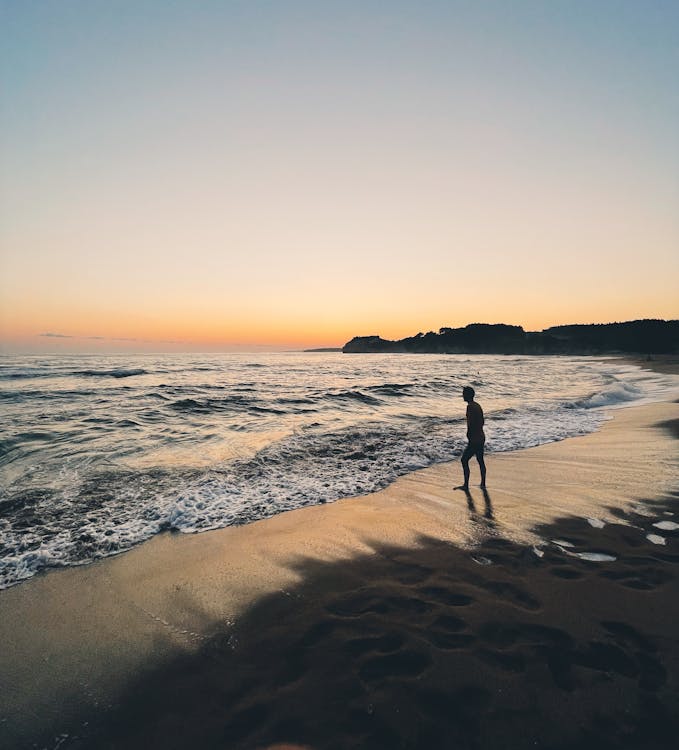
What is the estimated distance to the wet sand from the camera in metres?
2.93

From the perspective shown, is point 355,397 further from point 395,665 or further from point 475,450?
point 395,665

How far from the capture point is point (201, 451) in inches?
473

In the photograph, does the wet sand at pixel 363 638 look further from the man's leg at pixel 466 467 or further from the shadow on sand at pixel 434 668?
the man's leg at pixel 466 467

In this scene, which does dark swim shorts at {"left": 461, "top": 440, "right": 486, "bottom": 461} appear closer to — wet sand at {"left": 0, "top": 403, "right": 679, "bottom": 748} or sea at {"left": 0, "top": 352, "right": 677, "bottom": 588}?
sea at {"left": 0, "top": 352, "right": 677, "bottom": 588}

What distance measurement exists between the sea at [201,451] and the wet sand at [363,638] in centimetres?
112

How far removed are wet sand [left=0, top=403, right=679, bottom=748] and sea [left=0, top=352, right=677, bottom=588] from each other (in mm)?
1118

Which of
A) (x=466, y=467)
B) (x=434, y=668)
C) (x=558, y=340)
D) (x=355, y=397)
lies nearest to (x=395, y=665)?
(x=434, y=668)

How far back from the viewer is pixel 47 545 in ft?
20.1

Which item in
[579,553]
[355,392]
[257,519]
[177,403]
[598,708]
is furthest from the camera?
[355,392]

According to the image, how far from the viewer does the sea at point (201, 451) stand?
695 centimetres

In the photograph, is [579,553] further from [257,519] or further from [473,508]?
[257,519]

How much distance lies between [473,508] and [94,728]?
607cm

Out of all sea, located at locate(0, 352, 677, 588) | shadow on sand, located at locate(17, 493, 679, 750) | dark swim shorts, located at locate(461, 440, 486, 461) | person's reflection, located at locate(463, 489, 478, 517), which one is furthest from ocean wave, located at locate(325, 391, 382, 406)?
shadow on sand, located at locate(17, 493, 679, 750)

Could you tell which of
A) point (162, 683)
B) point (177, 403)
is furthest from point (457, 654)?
point (177, 403)
